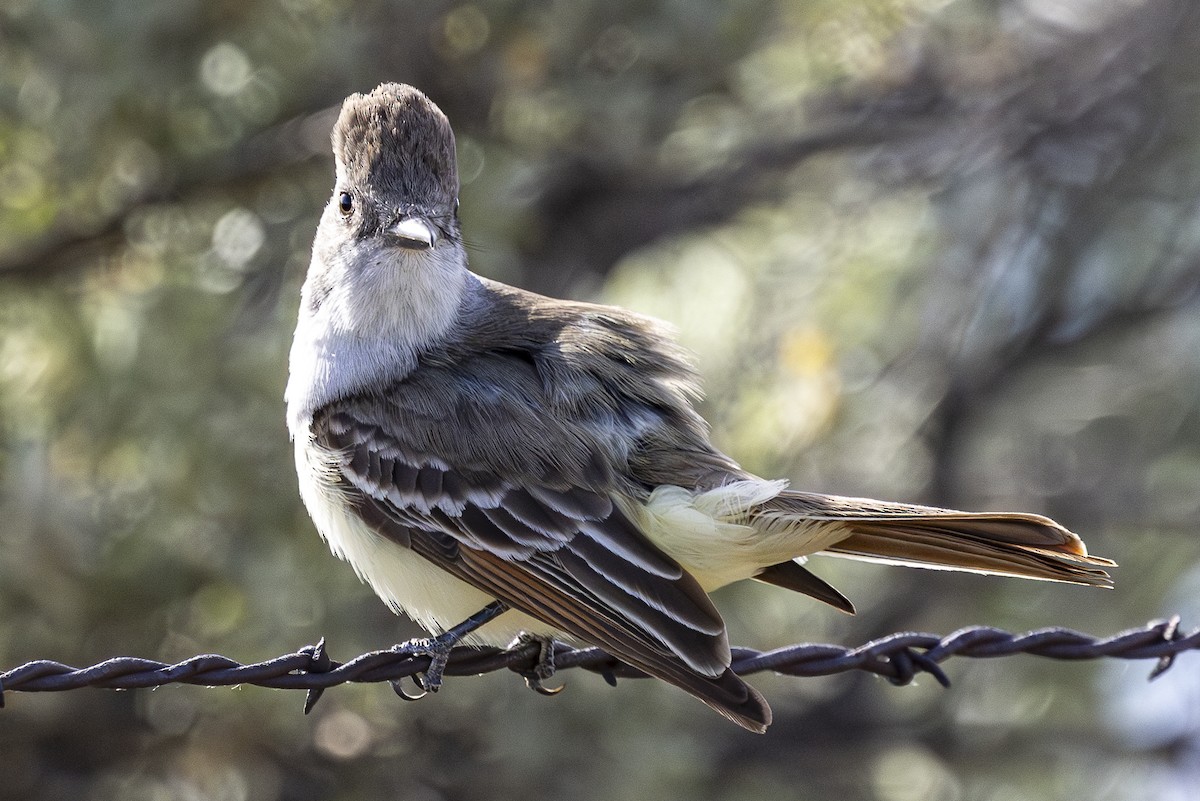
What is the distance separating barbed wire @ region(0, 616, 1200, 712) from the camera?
2898 millimetres

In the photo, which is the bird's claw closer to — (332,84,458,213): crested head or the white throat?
the white throat

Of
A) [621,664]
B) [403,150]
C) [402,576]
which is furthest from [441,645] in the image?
[403,150]

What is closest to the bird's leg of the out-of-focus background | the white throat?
the white throat

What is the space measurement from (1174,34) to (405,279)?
5118 mm

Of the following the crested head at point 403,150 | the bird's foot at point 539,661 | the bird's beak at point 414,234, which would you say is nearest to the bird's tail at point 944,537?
the bird's foot at point 539,661

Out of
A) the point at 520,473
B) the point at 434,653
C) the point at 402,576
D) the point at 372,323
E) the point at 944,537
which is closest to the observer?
the point at 944,537

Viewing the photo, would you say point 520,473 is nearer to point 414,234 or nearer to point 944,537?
point 414,234

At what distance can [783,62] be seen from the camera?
732 cm

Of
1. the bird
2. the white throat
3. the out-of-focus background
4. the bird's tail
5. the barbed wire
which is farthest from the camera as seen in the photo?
the out-of-focus background

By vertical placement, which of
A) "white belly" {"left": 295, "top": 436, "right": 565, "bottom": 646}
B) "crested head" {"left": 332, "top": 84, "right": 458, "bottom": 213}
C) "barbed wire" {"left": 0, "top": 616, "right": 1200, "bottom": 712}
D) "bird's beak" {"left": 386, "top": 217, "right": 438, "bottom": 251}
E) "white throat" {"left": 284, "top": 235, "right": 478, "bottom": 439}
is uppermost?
"crested head" {"left": 332, "top": 84, "right": 458, "bottom": 213}

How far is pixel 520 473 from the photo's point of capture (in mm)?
3805

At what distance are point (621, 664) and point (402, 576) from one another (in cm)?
66

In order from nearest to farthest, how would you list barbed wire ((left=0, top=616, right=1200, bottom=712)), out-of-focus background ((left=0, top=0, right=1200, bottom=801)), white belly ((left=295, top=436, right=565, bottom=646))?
barbed wire ((left=0, top=616, right=1200, bottom=712)), white belly ((left=295, top=436, right=565, bottom=646)), out-of-focus background ((left=0, top=0, right=1200, bottom=801))

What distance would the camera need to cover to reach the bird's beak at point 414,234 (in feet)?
12.8
